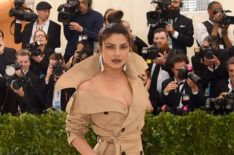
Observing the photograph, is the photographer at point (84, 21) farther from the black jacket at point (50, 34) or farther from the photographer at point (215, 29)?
the photographer at point (215, 29)

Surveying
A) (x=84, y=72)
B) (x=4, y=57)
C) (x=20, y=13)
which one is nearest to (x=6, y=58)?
(x=4, y=57)

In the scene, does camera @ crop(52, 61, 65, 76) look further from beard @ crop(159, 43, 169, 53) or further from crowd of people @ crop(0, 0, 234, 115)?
beard @ crop(159, 43, 169, 53)

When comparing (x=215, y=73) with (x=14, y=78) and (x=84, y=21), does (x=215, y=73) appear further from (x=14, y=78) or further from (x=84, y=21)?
(x=14, y=78)

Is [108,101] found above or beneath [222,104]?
above

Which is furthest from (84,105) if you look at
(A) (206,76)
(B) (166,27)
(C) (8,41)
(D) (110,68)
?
(C) (8,41)

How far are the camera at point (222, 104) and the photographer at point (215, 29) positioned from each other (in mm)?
1509

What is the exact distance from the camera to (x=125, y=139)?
2.72 metres

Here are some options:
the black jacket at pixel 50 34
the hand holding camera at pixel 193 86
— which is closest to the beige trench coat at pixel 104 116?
the hand holding camera at pixel 193 86

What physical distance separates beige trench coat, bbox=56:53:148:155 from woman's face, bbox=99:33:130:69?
0.53 ft

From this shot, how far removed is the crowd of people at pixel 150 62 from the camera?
5758mm

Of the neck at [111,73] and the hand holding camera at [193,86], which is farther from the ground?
the neck at [111,73]

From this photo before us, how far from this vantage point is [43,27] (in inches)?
300

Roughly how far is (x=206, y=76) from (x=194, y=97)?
1.94 feet

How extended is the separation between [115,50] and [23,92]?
402 centimetres
